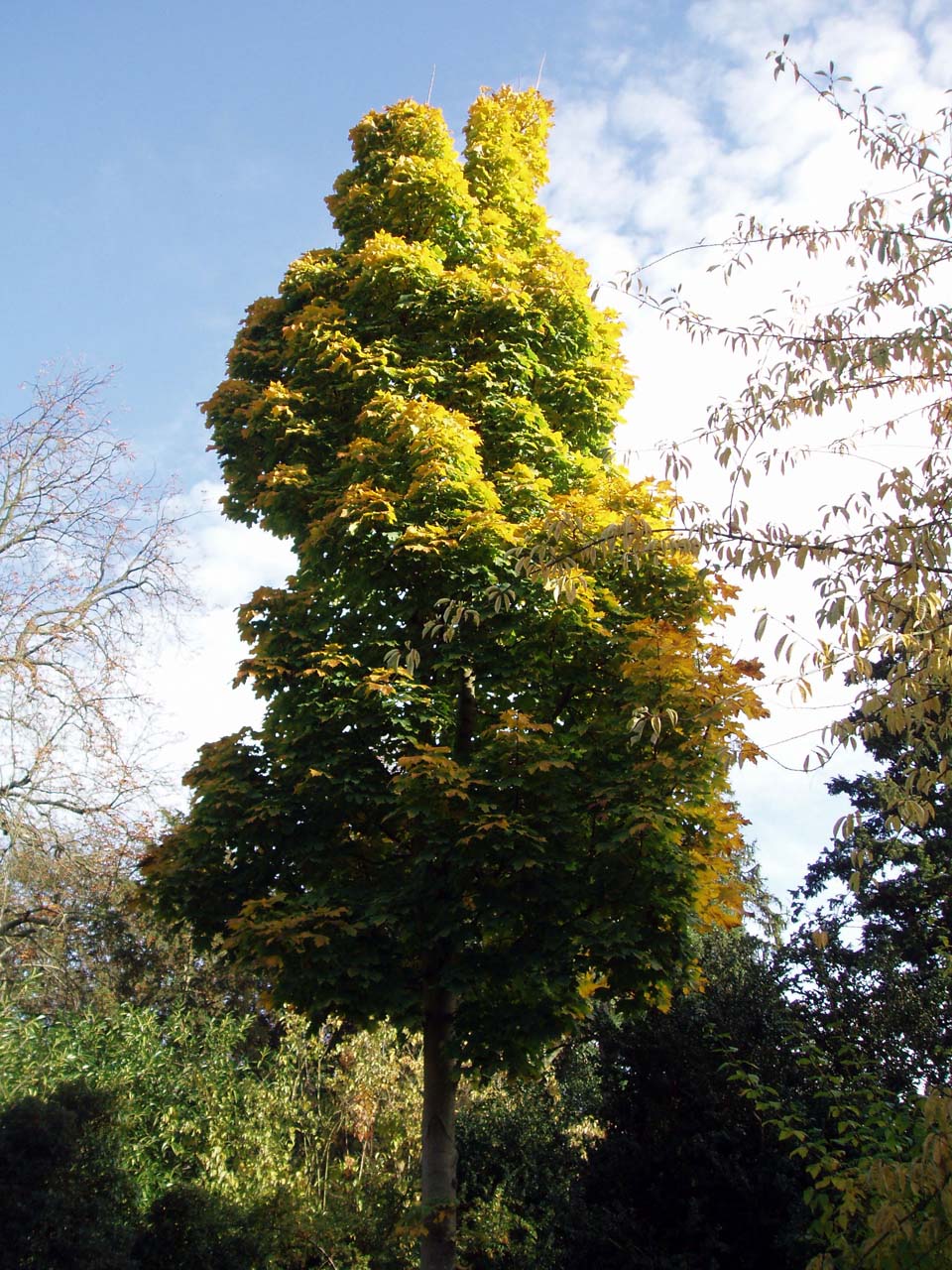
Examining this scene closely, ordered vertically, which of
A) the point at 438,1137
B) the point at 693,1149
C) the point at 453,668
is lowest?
the point at 693,1149

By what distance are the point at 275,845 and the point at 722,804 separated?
3636 mm

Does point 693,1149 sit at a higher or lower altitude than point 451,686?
lower

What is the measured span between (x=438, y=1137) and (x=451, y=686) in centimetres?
369

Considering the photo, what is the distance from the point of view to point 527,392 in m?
9.46

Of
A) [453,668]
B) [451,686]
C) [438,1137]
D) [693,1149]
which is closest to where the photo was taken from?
[438,1137]

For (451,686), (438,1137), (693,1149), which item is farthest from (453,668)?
(693,1149)

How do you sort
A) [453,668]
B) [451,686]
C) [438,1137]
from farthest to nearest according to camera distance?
[451,686] → [453,668] → [438,1137]

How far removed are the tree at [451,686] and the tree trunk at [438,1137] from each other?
0.09ft

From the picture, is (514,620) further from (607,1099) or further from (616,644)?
(607,1099)

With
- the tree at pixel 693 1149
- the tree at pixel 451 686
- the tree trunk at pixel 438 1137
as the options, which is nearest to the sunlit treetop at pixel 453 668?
the tree at pixel 451 686

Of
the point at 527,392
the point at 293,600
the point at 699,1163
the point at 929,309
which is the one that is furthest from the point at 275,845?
the point at 929,309

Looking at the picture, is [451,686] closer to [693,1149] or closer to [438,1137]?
[438,1137]

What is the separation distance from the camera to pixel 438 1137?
7.39m

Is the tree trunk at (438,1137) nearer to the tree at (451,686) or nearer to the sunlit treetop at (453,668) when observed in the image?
the tree at (451,686)
